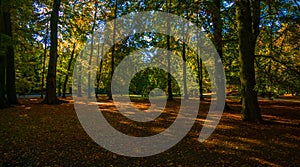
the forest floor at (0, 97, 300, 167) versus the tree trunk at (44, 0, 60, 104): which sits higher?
the tree trunk at (44, 0, 60, 104)

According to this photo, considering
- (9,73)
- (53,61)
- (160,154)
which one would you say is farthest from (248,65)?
(9,73)

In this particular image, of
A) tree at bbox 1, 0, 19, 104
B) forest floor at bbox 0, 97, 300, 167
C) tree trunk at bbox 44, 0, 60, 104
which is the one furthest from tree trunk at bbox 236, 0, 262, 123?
tree at bbox 1, 0, 19, 104

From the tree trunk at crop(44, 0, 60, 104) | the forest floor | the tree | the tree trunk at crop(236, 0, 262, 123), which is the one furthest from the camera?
the tree trunk at crop(44, 0, 60, 104)

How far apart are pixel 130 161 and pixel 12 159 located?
254 centimetres

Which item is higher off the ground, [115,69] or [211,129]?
[115,69]

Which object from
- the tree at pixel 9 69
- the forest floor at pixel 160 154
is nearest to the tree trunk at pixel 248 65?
the forest floor at pixel 160 154

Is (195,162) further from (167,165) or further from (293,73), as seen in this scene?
(293,73)

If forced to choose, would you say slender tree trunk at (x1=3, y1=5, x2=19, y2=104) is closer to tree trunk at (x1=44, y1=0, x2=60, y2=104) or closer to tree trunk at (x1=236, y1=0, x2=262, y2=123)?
tree trunk at (x1=44, y1=0, x2=60, y2=104)

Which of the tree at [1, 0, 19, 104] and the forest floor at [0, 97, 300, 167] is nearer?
the forest floor at [0, 97, 300, 167]

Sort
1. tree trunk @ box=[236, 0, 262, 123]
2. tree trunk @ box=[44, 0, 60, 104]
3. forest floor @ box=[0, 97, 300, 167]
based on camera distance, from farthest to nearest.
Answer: tree trunk @ box=[44, 0, 60, 104] < tree trunk @ box=[236, 0, 262, 123] < forest floor @ box=[0, 97, 300, 167]

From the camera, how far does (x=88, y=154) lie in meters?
4.98

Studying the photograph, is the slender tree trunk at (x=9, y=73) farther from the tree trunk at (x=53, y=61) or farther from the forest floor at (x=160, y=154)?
the forest floor at (x=160, y=154)

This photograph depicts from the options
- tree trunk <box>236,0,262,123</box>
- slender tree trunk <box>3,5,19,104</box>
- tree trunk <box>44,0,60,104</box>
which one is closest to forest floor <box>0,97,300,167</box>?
tree trunk <box>236,0,262,123</box>

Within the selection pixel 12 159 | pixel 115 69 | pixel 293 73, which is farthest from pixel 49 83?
pixel 293 73
